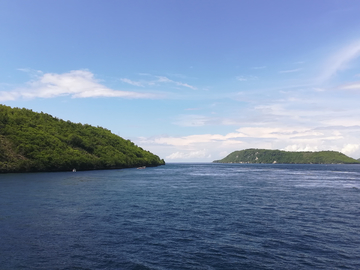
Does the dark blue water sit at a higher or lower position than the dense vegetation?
lower

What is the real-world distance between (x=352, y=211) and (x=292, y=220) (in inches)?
586

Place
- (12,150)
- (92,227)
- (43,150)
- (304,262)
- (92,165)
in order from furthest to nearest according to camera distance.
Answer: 1. (92,165)
2. (43,150)
3. (12,150)
4. (92,227)
5. (304,262)

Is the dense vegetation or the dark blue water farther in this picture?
the dense vegetation

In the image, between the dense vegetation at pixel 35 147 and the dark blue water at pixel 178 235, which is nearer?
the dark blue water at pixel 178 235

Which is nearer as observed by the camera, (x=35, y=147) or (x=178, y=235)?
(x=178, y=235)

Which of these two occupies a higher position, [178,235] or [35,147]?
[35,147]

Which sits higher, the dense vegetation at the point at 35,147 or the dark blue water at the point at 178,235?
the dense vegetation at the point at 35,147

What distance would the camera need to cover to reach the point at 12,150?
132125 millimetres

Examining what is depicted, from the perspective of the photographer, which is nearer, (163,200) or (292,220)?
(292,220)

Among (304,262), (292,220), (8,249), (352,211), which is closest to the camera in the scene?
(304,262)

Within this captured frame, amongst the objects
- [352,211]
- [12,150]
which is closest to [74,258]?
[352,211]

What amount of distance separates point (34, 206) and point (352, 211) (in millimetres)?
56215

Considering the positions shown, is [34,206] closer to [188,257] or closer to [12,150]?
[188,257]

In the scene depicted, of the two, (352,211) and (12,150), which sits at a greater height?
(12,150)
